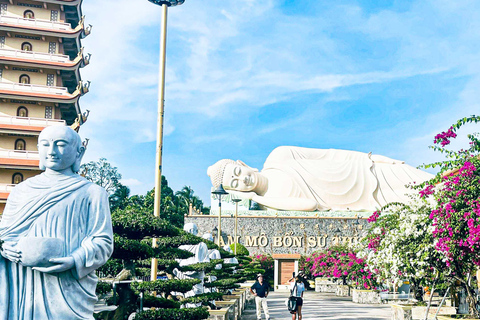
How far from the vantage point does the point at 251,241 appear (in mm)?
28500

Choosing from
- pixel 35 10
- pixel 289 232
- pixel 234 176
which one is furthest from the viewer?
pixel 234 176

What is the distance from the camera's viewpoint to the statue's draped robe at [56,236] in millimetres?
3371

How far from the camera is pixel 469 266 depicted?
9.11 metres

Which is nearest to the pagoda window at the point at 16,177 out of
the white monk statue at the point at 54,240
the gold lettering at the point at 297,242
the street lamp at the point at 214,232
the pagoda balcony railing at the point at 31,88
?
the pagoda balcony railing at the point at 31,88

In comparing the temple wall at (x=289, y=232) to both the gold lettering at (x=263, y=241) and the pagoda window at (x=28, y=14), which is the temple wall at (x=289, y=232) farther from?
the pagoda window at (x=28, y=14)

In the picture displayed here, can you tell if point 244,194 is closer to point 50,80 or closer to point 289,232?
point 289,232

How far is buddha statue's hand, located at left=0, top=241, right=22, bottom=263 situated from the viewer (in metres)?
3.29

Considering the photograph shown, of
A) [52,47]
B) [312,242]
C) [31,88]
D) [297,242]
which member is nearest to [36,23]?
[52,47]

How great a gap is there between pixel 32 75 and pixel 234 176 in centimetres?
1164

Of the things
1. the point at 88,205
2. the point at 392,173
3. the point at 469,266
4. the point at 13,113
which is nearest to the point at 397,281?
→ the point at 469,266

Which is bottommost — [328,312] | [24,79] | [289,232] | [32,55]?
[328,312]

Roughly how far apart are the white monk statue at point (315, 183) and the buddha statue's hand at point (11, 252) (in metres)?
25.8

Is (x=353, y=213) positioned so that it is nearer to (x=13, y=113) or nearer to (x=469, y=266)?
(x=13, y=113)

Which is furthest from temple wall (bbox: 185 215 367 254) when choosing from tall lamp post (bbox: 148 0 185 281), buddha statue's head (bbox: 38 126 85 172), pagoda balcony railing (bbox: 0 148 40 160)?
buddha statue's head (bbox: 38 126 85 172)
